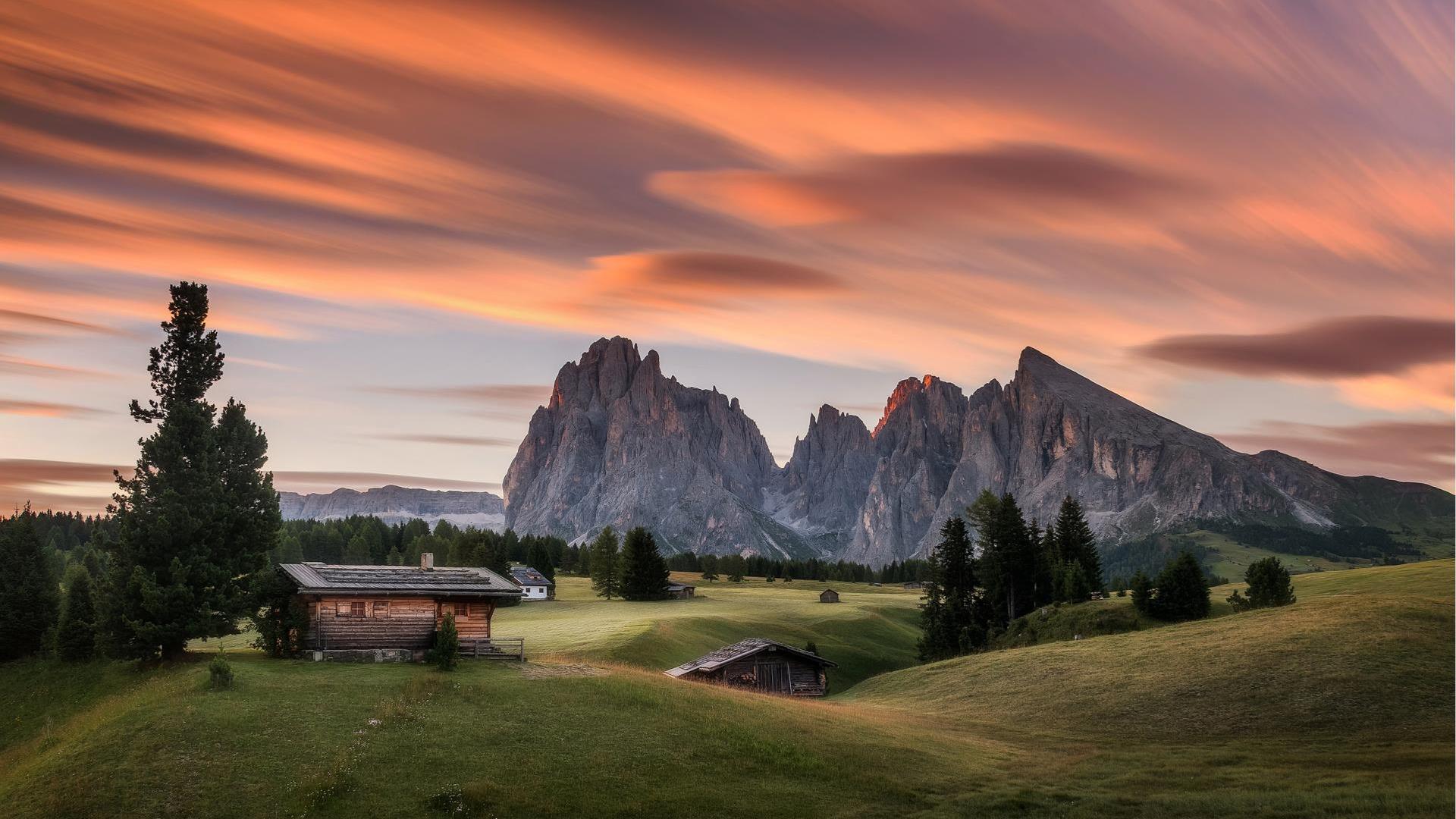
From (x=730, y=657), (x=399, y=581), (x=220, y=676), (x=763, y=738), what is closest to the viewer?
(x=763, y=738)

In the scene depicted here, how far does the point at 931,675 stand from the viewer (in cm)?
6500

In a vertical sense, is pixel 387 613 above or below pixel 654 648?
above

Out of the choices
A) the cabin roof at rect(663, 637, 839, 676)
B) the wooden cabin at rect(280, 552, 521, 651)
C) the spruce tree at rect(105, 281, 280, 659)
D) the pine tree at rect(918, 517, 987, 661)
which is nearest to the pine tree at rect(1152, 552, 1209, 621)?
the pine tree at rect(918, 517, 987, 661)

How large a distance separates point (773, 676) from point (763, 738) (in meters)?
33.1

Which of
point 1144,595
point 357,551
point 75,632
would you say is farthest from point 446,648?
point 357,551

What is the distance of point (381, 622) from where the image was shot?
4684 cm

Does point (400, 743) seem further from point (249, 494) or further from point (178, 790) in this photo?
point (249, 494)

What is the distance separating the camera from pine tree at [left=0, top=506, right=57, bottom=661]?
59.5m

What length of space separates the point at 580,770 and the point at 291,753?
929cm

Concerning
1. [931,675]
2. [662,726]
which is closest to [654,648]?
[931,675]

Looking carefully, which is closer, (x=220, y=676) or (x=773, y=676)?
(x=220, y=676)

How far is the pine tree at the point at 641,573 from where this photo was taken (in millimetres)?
133250

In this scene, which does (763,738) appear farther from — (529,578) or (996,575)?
(529,578)

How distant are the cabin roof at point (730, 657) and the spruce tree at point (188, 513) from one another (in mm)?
25821
